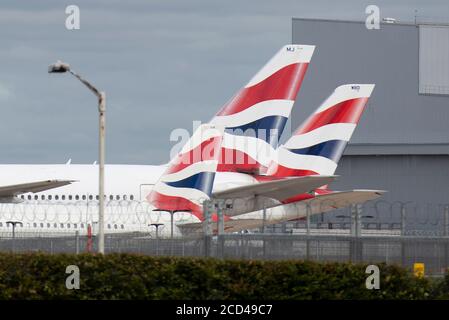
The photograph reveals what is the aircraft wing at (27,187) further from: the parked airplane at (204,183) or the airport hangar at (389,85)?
the airport hangar at (389,85)

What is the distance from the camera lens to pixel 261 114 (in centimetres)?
5100

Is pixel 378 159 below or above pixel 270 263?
above

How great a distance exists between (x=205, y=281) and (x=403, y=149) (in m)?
62.9

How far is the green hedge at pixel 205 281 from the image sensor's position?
24.5 meters

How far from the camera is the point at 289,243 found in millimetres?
31391

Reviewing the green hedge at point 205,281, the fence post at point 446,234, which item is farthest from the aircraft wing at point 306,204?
the green hedge at point 205,281

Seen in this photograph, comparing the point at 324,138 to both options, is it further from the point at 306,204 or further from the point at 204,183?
the point at 204,183

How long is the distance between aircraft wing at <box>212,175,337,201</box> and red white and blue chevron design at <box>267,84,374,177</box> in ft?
25.6

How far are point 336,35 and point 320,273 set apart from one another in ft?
210

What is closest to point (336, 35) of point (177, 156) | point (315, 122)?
point (315, 122)

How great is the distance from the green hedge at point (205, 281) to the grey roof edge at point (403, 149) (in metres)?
61.8
